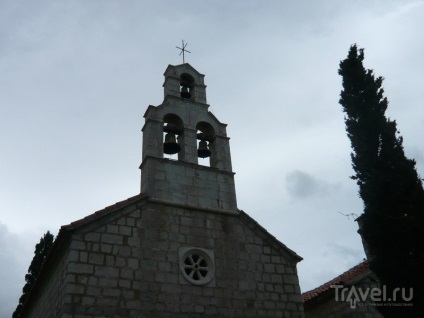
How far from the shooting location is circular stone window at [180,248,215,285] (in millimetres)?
9484

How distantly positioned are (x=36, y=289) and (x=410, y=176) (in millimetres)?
10618

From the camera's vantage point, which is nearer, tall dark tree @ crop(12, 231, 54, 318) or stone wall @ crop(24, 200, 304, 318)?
stone wall @ crop(24, 200, 304, 318)

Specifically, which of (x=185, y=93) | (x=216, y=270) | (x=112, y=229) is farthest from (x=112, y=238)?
(x=185, y=93)

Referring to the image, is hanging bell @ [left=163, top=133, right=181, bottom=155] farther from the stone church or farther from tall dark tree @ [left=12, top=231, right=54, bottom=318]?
tall dark tree @ [left=12, top=231, right=54, bottom=318]

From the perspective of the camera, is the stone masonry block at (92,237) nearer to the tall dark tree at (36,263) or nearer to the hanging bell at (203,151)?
the hanging bell at (203,151)

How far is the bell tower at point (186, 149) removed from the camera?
10.5 metres

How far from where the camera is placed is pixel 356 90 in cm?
1252

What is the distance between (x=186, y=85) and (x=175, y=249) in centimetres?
536

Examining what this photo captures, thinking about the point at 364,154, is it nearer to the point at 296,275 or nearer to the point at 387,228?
the point at 387,228

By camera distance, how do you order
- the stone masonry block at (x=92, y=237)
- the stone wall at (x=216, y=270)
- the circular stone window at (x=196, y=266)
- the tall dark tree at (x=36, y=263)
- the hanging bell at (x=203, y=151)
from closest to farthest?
the stone masonry block at (x=92, y=237), the stone wall at (x=216, y=270), the circular stone window at (x=196, y=266), the hanging bell at (x=203, y=151), the tall dark tree at (x=36, y=263)

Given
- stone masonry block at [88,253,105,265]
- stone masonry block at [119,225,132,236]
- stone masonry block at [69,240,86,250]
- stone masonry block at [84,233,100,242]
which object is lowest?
stone masonry block at [88,253,105,265]

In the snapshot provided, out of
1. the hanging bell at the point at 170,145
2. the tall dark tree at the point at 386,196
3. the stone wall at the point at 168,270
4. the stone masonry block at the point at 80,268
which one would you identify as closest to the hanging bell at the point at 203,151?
the hanging bell at the point at 170,145

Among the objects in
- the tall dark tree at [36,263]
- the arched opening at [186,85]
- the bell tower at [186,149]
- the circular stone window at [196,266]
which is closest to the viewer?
the circular stone window at [196,266]

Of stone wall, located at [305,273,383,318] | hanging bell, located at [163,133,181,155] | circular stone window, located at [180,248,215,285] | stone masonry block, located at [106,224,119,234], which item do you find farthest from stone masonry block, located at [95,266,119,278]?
stone wall, located at [305,273,383,318]
